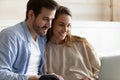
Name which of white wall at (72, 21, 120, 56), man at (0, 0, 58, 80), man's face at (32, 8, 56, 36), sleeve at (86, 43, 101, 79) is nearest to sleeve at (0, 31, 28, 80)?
man at (0, 0, 58, 80)

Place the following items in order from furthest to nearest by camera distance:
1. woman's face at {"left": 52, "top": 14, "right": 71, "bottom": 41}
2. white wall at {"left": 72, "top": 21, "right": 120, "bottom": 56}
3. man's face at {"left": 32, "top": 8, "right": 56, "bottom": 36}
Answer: white wall at {"left": 72, "top": 21, "right": 120, "bottom": 56} < woman's face at {"left": 52, "top": 14, "right": 71, "bottom": 41} < man's face at {"left": 32, "top": 8, "right": 56, "bottom": 36}

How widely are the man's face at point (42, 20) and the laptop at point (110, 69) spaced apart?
450mm

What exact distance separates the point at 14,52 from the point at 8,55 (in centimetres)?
6

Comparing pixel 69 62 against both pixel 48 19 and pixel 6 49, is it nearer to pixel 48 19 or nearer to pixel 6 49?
pixel 48 19

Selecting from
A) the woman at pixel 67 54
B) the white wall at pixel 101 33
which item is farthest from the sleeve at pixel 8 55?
the white wall at pixel 101 33

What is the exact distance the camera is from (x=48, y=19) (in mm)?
1651

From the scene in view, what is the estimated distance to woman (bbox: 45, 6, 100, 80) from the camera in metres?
1.82

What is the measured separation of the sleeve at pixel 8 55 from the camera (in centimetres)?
140

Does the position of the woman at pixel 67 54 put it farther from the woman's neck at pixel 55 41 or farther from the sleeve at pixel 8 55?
the sleeve at pixel 8 55

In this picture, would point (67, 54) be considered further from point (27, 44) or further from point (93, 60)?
point (27, 44)

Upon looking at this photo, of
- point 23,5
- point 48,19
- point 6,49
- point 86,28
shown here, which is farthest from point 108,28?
point 6,49

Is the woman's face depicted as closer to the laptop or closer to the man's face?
the man's face

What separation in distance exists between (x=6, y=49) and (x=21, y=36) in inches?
6.2

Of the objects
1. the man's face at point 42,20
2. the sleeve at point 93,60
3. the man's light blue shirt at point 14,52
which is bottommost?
the sleeve at point 93,60
